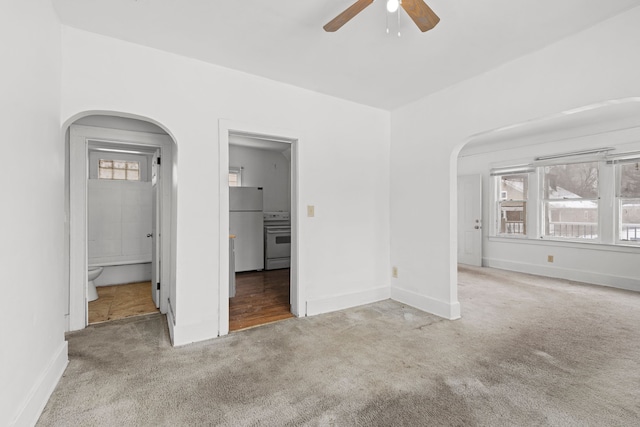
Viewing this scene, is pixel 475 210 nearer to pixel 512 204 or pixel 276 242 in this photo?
pixel 512 204

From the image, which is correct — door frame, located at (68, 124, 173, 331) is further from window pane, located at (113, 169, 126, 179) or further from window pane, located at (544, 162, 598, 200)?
window pane, located at (544, 162, 598, 200)

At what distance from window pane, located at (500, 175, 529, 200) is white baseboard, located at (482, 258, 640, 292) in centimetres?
131

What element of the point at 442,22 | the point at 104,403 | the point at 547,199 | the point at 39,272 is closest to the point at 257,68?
the point at 442,22

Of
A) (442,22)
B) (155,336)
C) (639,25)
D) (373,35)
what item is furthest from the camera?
(155,336)

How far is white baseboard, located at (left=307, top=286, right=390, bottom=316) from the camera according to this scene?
3.31 m

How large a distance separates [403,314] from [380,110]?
8.21 feet

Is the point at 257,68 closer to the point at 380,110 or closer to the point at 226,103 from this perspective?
the point at 226,103

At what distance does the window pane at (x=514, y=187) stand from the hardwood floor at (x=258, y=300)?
4.68 meters

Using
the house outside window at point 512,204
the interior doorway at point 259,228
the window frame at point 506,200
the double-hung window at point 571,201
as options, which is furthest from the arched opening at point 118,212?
the double-hung window at point 571,201

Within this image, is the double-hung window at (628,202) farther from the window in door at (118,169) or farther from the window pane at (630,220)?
the window in door at (118,169)

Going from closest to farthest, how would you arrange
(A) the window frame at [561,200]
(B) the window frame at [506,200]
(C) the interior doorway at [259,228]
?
(C) the interior doorway at [259,228], (A) the window frame at [561,200], (B) the window frame at [506,200]

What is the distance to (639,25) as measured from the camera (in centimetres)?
196

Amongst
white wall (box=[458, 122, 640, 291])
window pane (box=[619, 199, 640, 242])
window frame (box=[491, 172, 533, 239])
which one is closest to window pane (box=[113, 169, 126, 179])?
white wall (box=[458, 122, 640, 291])

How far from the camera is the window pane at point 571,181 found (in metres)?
5.04
